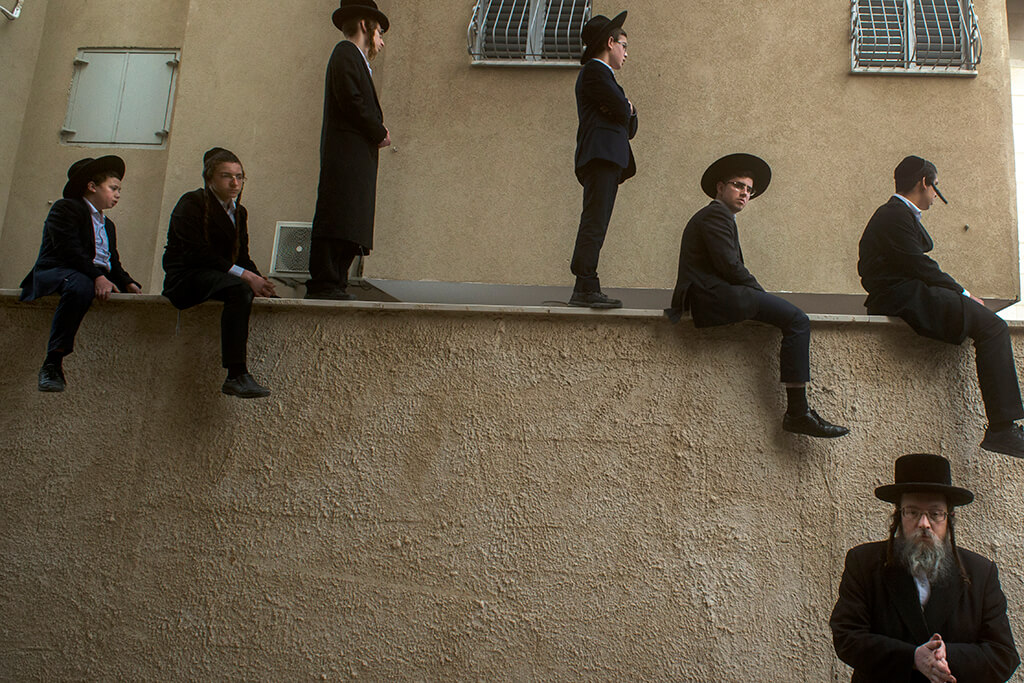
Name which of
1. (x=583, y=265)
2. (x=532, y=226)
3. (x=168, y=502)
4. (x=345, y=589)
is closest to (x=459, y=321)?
(x=583, y=265)

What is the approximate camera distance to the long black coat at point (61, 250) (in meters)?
4.50

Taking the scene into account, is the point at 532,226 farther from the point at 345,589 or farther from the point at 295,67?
the point at 345,589

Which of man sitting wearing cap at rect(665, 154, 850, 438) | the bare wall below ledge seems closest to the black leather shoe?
man sitting wearing cap at rect(665, 154, 850, 438)

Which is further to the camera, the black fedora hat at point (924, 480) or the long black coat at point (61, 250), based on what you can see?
the long black coat at point (61, 250)

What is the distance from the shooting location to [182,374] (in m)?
4.62

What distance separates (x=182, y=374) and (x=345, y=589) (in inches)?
59.9

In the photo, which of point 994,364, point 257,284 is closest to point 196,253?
point 257,284

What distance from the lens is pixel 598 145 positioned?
15.1 feet

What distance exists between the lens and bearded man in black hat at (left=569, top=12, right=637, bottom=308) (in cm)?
454

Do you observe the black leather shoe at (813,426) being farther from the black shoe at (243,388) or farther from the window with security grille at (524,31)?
the window with security grille at (524,31)

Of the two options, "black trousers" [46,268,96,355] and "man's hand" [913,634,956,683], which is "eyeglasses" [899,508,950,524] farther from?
"black trousers" [46,268,96,355]

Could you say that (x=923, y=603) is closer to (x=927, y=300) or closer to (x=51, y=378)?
(x=927, y=300)

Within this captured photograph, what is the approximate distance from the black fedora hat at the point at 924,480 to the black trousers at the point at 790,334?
2.41ft

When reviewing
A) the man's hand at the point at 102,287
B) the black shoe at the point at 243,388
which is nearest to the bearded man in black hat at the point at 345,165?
the black shoe at the point at 243,388
